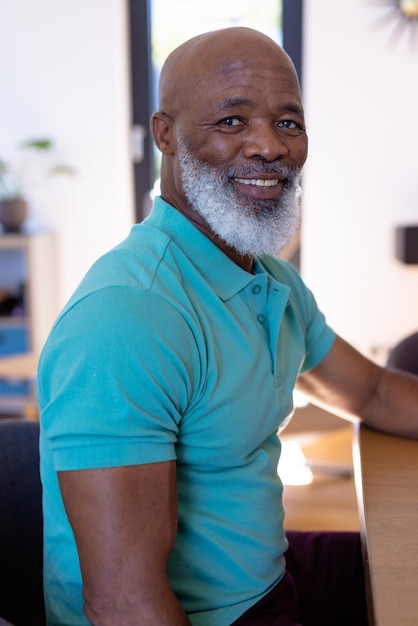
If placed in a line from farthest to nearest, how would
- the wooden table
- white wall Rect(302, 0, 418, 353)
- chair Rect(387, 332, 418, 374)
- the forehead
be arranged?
white wall Rect(302, 0, 418, 353)
chair Rect(387, 332, 418, 374)
the forehead
the wooden table

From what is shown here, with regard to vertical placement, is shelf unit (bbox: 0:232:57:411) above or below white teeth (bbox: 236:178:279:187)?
below

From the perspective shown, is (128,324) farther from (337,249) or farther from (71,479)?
(337,249)

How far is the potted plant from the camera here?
4004 millimetres

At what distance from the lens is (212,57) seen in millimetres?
1051

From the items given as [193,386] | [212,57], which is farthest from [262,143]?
[193,386]

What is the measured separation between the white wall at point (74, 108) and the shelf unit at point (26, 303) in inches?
5.7

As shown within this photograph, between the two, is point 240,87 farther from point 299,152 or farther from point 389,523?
point 389,523

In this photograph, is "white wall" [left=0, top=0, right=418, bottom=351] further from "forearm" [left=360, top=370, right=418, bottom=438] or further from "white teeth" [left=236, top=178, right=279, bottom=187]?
"white teeth" [left=236, top=178, right=279, bottom=187]

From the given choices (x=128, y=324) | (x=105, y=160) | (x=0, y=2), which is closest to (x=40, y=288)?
(x=105, y=160)

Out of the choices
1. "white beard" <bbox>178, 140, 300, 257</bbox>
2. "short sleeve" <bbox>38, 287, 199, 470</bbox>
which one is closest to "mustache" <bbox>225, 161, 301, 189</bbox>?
"white beard" <bbox>178, 140, 300, 257</bbox>

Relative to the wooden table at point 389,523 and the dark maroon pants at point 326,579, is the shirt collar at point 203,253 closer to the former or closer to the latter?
the wooden table at point 389,523

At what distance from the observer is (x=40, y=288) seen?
4.05 m

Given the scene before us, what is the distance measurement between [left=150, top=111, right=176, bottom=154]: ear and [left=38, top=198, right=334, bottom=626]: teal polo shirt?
95mm

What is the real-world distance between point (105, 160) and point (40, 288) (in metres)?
0.79
